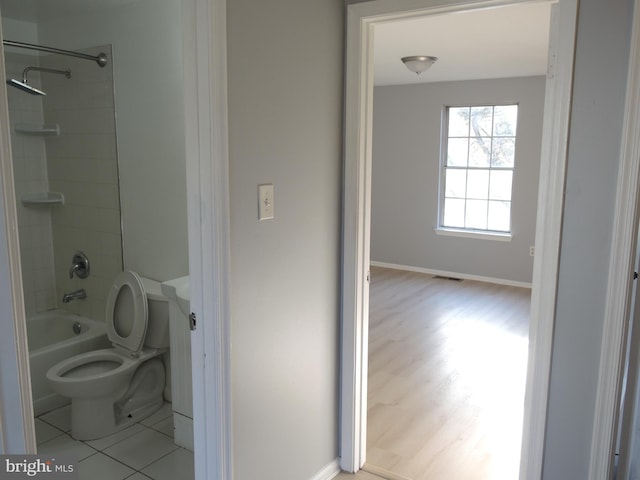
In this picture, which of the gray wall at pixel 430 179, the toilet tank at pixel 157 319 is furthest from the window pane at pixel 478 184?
the toilet tank at pixel 157 319

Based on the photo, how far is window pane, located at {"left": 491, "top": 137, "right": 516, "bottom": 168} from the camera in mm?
5844

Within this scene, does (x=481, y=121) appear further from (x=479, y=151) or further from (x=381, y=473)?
(x=381, y=473)

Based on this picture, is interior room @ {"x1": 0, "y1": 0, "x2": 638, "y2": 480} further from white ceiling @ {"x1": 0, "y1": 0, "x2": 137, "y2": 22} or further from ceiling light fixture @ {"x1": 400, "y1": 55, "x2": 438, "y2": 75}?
ceiling light fixture @ {"x1": 400, "y1": 55, "x2": 438, "y2": 75}

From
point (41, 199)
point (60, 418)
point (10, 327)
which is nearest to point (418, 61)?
point (41, 199)

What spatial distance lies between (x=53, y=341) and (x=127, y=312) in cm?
90

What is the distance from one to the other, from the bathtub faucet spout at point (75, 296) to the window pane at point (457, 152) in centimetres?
432

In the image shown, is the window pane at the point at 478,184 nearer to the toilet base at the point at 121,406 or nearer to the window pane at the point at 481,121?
the window pane at the point at 481,121

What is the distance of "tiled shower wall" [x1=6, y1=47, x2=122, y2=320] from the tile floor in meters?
0.82

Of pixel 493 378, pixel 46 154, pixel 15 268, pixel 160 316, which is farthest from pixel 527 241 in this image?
pixel 15 268

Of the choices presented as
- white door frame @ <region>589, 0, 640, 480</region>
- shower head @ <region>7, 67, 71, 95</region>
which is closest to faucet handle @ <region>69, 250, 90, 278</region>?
shower head @ <region>7, 67, 71, 95</region>

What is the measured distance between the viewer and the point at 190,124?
5.45 feet

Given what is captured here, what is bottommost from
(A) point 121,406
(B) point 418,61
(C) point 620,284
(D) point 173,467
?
(D) point 173,467

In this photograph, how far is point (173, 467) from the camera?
2.55m

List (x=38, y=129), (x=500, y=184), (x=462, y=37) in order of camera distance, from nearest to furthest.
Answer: (x=38, y=129) → (x=462, y=37) → (x=500, y=184)
